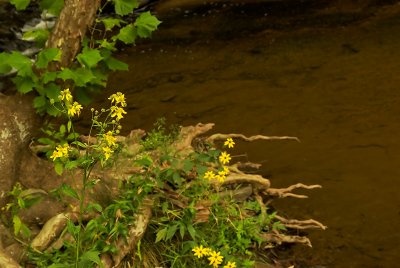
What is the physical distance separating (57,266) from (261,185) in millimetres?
1987

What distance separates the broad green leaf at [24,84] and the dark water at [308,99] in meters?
2.46

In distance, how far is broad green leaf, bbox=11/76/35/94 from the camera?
3760 millimetres

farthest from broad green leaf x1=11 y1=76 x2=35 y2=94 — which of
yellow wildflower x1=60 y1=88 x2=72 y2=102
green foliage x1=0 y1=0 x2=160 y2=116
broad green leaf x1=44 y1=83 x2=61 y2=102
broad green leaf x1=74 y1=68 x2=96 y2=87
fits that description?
yellow wildflower x1=60 y1=88 x2=72 y2=102

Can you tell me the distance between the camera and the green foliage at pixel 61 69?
146 inches

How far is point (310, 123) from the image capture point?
667 cm

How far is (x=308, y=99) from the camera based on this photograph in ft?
23.7

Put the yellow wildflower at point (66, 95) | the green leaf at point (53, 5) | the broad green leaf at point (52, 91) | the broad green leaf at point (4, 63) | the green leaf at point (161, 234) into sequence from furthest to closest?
the green leaf at point (161, 234), the green leaf at point (53, 5), the broad green leaf at point (52, 91), the broad green leaf at point (4, 63), the yellow wildflower at point (66, 95)

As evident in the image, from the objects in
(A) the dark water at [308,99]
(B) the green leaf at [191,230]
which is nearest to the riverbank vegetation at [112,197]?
(B) the green leaf at [191,230]

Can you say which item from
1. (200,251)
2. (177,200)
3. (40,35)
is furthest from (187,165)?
(40,35)

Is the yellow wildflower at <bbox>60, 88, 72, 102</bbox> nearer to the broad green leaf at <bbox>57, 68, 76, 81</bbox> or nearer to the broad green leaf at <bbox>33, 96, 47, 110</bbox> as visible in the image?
the broad green leaf at <bbox>57, 68, 76, 81</bbox>

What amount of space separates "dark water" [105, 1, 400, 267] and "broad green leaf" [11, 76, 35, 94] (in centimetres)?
246

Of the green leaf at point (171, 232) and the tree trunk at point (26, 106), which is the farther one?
the green leaf at point (171, 232)

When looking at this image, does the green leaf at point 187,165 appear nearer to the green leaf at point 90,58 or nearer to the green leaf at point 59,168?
the green leaf at point 59,168

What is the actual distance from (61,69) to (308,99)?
3910mm
